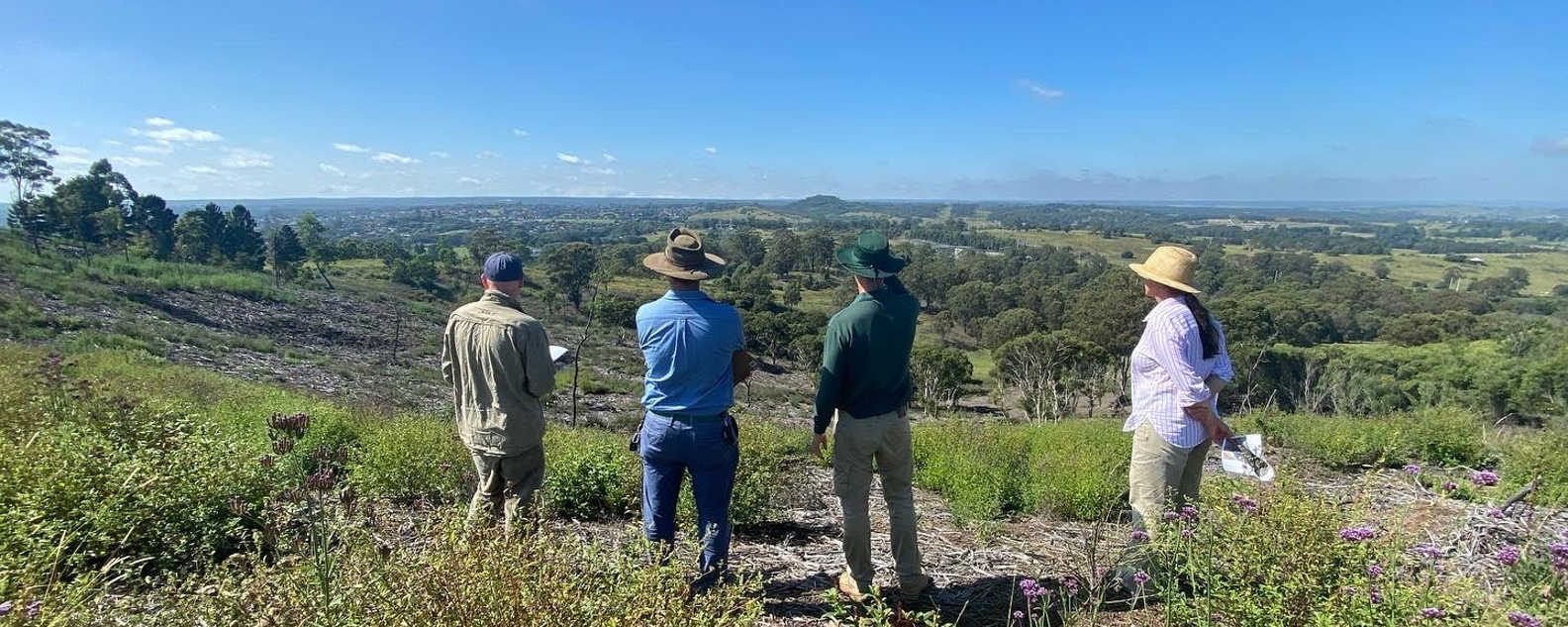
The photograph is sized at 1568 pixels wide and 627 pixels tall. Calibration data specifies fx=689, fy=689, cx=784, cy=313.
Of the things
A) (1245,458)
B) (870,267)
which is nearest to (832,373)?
(870,267)

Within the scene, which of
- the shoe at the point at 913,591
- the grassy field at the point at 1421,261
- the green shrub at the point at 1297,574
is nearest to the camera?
the green shrub at the point at 1297,574

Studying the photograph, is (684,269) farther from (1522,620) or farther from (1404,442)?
(1404,442)

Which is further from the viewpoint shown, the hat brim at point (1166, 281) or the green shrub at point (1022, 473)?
the green shrub at point (1022, 473)

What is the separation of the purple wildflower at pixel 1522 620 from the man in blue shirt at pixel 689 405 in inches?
90.0

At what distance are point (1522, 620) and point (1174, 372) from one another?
134 cm

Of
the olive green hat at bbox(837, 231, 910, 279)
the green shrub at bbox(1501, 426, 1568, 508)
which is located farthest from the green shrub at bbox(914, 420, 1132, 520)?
the green shrub at bbox(1501, 426, 1568, 508)

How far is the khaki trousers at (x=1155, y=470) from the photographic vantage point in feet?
9.40

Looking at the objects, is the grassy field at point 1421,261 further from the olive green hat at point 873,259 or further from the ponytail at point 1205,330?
the olive green hat at point 873,259

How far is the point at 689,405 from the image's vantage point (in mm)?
2811

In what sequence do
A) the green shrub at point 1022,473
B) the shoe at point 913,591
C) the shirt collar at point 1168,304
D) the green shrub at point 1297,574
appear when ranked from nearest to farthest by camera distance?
the green shrub at point 1297,574 < the shirt collar at point 1168,304 < the shoe at point 913,591 < the green shrub at point 1022,473

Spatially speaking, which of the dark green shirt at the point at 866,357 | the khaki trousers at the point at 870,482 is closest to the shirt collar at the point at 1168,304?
the dark green shirt at the point at 866,357

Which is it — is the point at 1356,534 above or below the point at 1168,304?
below

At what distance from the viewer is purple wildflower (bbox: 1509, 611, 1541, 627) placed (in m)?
1.53

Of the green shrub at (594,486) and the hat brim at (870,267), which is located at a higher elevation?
the hat brim at (870,267)
